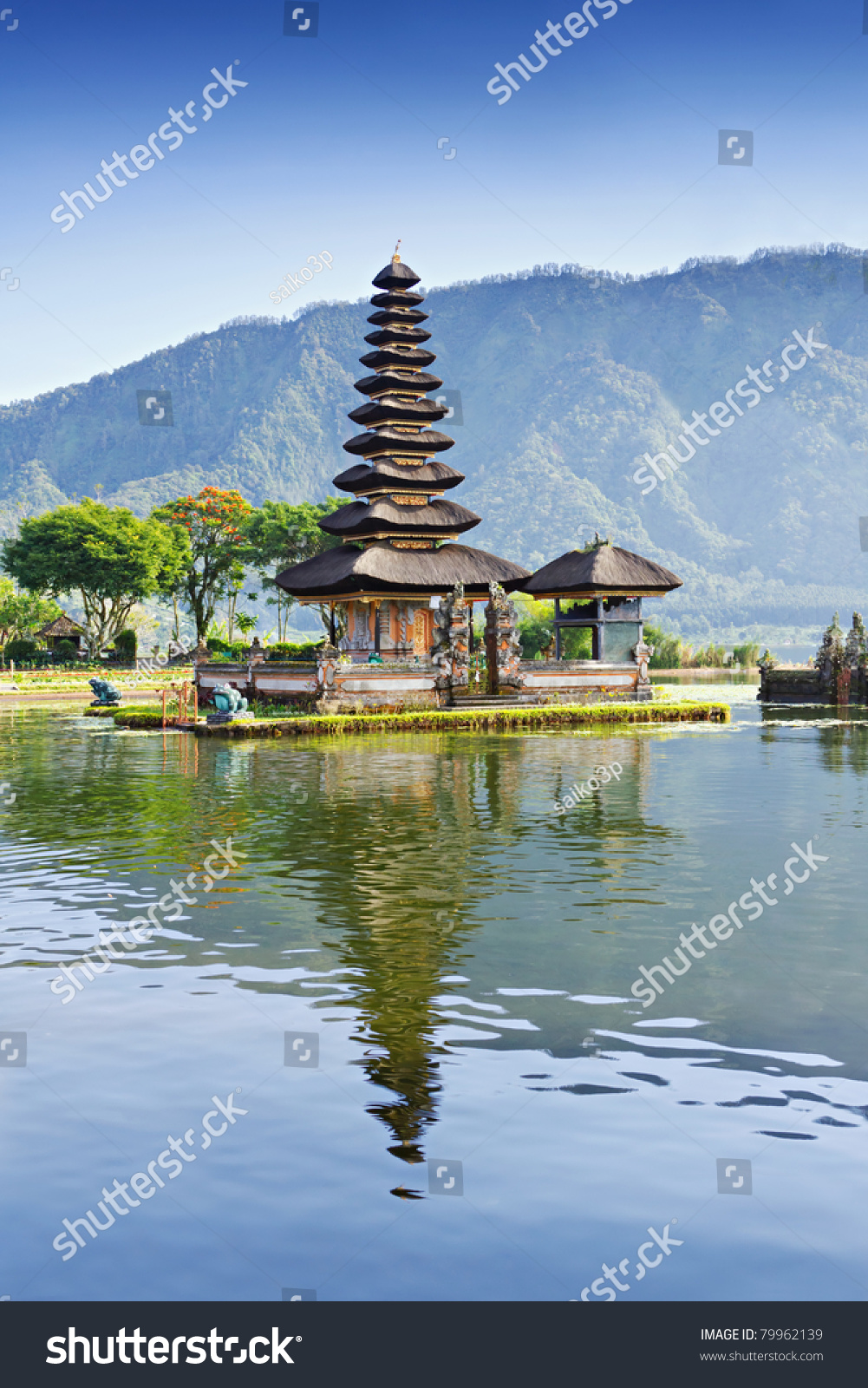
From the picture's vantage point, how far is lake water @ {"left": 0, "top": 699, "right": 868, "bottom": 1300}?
555cm

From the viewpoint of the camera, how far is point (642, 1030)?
27.1ft

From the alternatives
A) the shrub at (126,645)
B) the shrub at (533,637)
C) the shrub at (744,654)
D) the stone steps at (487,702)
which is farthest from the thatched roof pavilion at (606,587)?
the shrub at (126,645)

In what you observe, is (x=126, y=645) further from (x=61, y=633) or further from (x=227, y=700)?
(x=227, y=700)

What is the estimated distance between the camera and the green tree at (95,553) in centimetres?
7256

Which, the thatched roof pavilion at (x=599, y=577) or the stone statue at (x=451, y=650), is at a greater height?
the thatched roof pavilion at (x=599, y=577)

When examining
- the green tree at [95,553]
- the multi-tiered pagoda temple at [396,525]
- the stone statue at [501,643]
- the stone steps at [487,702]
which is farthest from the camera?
the green tree at [95,553]

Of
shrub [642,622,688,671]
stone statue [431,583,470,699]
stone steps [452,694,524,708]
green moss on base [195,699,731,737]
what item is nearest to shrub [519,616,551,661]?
shrub [642,622,688,671]

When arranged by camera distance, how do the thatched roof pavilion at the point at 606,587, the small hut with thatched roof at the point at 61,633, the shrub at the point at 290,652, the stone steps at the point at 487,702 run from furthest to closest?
the small hut with thatched roof at the point at 61,633
the shrub at the point at 290,652
the thatched roof pavilion at the point at 606,587
the stone steps at the point at 487,702

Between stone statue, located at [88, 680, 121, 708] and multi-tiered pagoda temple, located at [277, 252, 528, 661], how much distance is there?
926 cm

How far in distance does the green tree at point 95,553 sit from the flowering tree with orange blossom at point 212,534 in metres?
1.40

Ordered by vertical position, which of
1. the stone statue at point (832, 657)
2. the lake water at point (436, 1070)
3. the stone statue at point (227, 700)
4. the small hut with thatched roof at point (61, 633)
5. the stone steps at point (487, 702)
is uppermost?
the small hut with thatched roof at point (61, 633)

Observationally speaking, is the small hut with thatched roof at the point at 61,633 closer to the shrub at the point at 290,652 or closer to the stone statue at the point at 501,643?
the shrub at the point at 290,652

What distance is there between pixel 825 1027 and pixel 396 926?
13.2 ft
